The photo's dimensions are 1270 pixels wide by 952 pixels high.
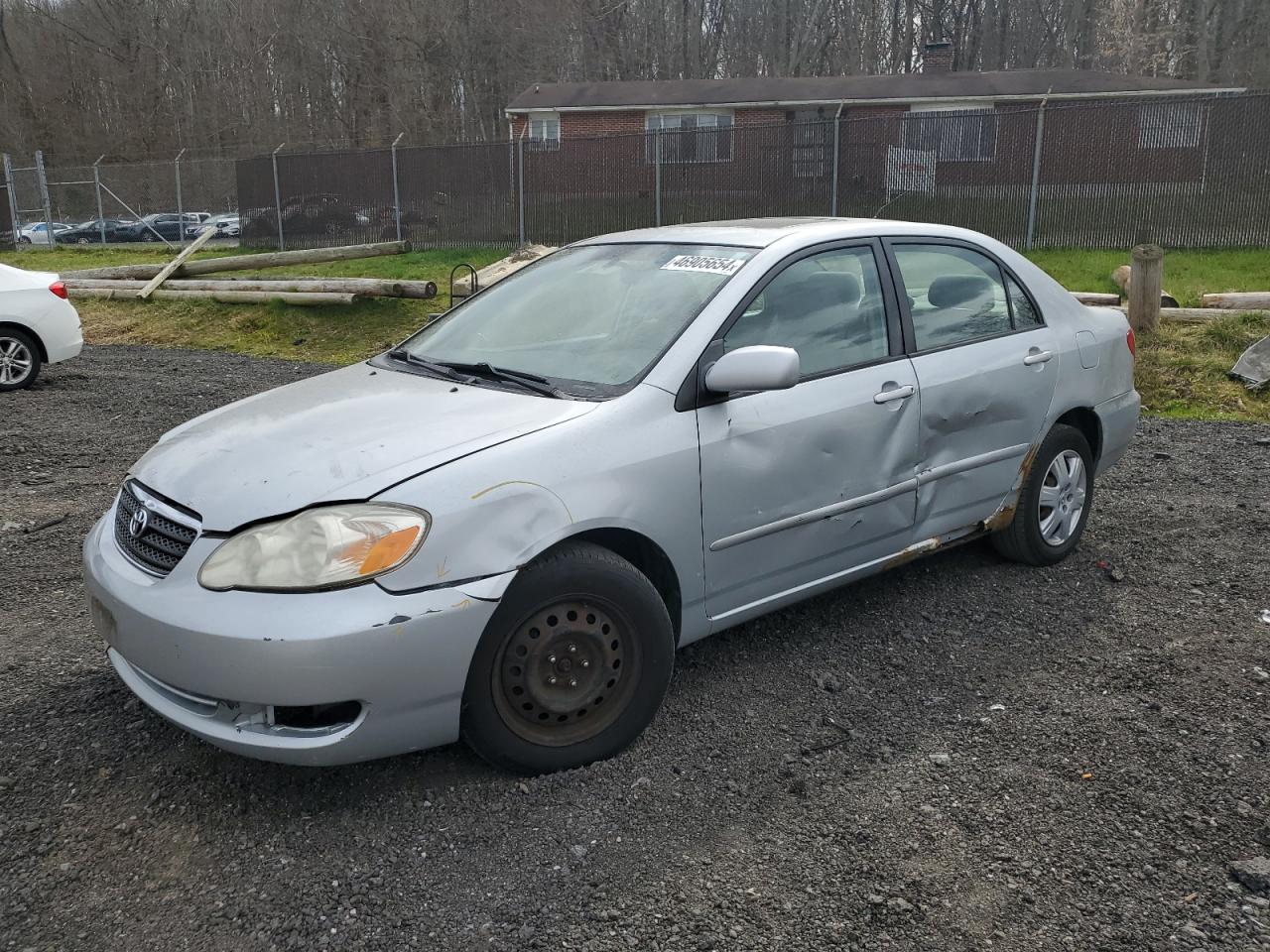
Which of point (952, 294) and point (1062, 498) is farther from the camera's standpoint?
point (1062, 498)

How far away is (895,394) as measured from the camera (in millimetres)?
4082

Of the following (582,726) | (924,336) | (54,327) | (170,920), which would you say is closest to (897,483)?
(924,336)

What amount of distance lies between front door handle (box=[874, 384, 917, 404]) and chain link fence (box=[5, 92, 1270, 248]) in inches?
551

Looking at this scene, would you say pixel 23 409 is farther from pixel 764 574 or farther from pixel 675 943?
pixel 675 943

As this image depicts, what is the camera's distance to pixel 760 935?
8.48 feet

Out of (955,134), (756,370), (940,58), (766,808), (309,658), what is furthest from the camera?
(940,58)

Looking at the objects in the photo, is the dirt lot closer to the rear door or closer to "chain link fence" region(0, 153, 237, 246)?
the rear door

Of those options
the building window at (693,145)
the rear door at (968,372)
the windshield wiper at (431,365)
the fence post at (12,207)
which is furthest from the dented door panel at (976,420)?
the fence post at (12,207)

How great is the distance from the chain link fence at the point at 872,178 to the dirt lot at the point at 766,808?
44.3 ft

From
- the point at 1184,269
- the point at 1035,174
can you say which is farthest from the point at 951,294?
the point at 1035,174

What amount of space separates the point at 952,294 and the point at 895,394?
0.76 metres

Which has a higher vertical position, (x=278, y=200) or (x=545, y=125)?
(x=545, y=125)

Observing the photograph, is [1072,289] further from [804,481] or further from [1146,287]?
[804,481]

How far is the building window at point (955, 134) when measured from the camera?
17.1m
